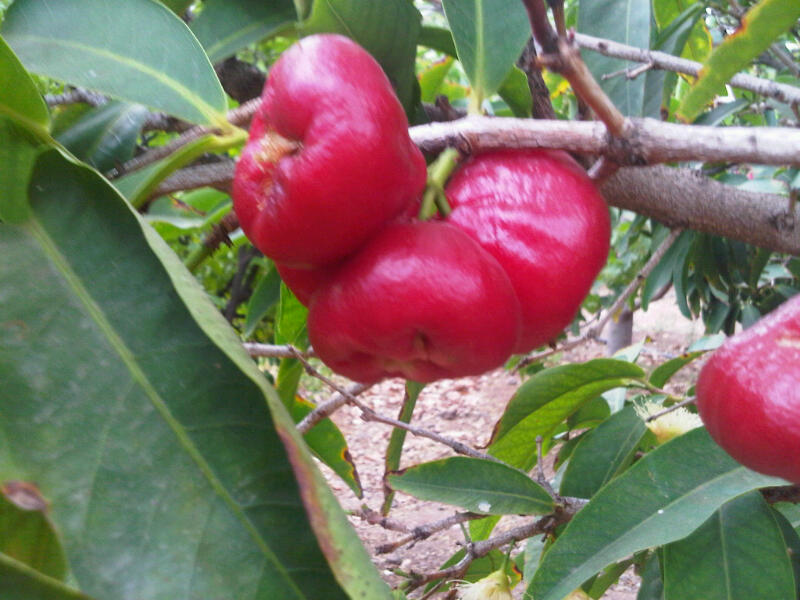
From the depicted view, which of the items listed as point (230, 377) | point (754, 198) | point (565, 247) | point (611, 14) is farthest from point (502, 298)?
point (611, 14)

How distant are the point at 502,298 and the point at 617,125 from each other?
177 millimetres

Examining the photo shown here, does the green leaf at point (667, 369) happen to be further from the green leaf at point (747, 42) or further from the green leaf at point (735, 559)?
the green leaf at point (747, 42)

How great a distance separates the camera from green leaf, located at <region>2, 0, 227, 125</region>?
658 mm

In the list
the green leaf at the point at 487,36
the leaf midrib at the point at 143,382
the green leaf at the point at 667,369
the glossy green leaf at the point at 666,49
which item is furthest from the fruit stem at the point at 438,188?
the green leaf at the point at 667,369

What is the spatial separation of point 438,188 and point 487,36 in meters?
0.23

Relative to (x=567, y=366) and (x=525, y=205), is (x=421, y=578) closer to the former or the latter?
(x=567, y=366)

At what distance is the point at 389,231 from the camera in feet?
1.88

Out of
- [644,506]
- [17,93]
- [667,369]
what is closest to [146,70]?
[17,93]

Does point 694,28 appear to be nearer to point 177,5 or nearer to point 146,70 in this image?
point 177,5

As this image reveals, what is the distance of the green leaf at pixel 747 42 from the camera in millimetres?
731

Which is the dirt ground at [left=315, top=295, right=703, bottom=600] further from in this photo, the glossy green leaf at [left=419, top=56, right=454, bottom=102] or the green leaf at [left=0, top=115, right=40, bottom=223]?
the green leaf at [left=0, top=115, right=40, bottom=223]

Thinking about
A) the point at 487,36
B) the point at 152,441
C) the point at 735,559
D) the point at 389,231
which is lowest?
the point at 735,559

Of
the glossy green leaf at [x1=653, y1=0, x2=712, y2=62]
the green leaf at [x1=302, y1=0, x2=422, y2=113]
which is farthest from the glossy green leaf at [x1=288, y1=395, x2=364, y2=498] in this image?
the glossy green leaf at [x1=653, y1=0, x2=712, y2=62]

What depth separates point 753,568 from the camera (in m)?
0.86
